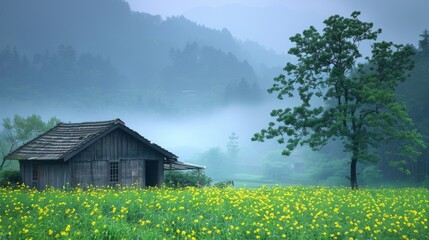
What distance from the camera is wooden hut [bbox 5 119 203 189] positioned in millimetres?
33500

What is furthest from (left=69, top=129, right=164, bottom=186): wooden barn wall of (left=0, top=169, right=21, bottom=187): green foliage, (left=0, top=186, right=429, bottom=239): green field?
(left=0, top=186, right=429, bottom=239): green field

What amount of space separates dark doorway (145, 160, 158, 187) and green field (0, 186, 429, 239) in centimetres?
1751

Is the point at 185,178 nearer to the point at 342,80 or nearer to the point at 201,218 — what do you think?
the point at 342,80

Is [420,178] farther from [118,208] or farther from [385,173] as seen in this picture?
[118,208]

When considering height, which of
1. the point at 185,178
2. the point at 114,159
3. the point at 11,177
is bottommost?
the point at 185,178

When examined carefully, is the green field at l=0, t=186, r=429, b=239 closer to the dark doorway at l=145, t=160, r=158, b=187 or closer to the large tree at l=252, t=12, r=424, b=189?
the large tree at l=252, t=12, r=424, b=189

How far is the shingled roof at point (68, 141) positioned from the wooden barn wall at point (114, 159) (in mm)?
622

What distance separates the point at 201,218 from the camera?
673 inches

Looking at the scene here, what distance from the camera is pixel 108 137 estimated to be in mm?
35250

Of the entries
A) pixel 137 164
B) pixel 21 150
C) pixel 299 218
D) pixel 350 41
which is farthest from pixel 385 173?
pixel 299 218

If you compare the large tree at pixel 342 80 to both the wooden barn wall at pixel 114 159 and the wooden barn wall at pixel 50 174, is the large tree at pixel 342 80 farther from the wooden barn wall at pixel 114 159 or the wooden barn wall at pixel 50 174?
the wooden barn wall at pixel 50 174

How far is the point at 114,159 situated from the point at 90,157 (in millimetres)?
1937

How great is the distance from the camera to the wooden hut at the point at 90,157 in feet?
110

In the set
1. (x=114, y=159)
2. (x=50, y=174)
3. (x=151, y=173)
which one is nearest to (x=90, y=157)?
(x=114, y=159)
